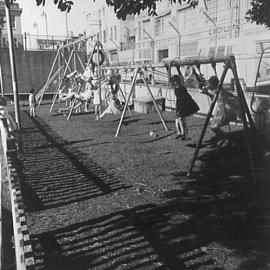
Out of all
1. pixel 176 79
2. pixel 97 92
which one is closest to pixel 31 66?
pixel 97 92

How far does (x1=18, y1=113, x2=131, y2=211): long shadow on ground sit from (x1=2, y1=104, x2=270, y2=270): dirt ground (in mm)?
17

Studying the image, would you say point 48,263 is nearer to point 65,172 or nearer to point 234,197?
point 234,197

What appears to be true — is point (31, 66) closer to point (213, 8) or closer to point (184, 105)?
point (213, 8)

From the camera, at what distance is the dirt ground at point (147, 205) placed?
3768 millimetres

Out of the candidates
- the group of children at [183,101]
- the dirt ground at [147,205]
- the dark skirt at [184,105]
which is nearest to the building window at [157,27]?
the group of children at [183,101]

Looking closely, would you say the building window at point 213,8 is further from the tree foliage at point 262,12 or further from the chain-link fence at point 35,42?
the tree foliage at point 262,12

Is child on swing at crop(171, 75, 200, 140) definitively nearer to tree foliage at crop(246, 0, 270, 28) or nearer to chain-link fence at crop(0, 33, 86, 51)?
tree foliage at crop(246, 0, 270, 28)

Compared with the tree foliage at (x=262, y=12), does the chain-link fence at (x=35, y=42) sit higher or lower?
higher

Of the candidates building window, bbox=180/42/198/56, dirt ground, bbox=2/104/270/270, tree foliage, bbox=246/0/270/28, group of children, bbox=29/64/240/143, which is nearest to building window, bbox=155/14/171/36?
building window, bbox=180/42/198/56

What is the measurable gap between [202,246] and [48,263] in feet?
5.22

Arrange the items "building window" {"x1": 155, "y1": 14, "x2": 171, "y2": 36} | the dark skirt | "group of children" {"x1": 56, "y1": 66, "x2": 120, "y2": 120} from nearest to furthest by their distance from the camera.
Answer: the dark skirt
"group of children" {"x1": 56, "y1": 66, "x2": 120, "y2": 120}
"building window" {"x1": 155, "y1": 14, "x2": 171, "y2": 36}

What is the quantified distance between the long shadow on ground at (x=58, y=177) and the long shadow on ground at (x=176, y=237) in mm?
1002

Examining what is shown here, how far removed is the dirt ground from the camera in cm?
377

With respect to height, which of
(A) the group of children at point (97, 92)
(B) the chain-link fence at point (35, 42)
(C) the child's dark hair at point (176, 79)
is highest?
(B) the chain-link fence at point (35, 42)
